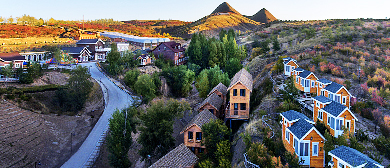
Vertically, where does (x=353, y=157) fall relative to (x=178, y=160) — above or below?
above

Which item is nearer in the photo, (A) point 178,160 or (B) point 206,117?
(A) point 178,160

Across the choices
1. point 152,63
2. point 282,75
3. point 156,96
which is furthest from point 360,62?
point 152,63

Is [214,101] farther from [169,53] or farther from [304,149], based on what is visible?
[169,53]

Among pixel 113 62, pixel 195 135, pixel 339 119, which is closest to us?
pixel 339 119

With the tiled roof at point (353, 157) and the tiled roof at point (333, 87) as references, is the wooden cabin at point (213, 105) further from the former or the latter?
the tiled roof at point (353, 157)

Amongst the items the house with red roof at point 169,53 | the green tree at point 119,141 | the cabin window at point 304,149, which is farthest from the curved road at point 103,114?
the cabin window at point 304,149

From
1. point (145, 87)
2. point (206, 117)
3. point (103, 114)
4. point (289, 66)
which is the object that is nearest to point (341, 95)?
point (206, 117)

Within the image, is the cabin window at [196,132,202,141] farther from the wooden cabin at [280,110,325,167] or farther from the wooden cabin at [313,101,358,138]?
the wooden cabin at [313,101,358,138]
